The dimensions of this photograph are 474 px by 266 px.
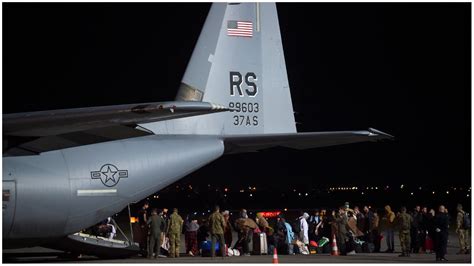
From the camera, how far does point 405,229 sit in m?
16.6

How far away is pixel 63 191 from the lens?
14.6 meters

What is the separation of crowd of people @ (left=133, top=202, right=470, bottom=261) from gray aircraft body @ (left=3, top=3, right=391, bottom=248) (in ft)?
3.92

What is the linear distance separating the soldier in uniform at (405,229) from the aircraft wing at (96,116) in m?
6.20

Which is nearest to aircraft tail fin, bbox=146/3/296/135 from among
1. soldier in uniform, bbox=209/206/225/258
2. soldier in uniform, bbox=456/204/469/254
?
soldier in uniform, bbox=209/206/225/258

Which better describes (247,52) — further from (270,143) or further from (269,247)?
(269,247)

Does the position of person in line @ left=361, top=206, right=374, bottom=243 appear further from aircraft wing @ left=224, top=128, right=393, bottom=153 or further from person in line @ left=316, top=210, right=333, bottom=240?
aircraft wing @ left=224, top=128, right=393, bottom=153

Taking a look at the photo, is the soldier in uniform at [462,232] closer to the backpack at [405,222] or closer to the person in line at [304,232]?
the backpack at [405,222]

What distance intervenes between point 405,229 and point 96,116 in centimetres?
722

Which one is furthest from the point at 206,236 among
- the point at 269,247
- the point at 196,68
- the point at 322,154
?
the point at 322,154

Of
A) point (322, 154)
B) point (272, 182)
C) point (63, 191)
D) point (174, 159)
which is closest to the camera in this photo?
point (63, 191)

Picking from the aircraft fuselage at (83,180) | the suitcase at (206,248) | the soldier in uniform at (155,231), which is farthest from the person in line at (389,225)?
the soldier in uniform at (155,231)

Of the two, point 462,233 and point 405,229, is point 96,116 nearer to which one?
point 405,229

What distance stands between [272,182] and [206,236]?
90.3 metres

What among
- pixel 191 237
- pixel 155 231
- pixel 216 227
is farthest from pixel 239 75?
pixel 155 231
